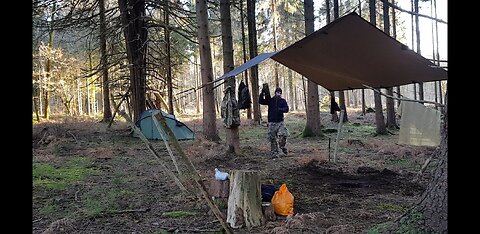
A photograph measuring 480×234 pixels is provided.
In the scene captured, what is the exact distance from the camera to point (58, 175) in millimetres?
6512

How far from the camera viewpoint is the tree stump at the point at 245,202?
3.88m

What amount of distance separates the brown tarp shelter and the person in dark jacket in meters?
1.19

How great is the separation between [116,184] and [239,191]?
2.76 meters

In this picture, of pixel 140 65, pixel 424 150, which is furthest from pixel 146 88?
pixel 424 150

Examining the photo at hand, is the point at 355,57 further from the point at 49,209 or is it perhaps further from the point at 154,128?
the point at 154,128

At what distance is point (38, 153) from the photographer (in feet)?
29.1

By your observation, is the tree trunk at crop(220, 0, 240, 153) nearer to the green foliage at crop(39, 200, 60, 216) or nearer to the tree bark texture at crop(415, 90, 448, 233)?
the green foliage at crop(39, 200, 60, 216)

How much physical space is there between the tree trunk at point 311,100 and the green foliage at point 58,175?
6939mm

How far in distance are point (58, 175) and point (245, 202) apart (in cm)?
414

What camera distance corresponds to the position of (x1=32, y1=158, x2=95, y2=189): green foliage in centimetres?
585

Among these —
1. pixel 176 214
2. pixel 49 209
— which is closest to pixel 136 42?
pixel 49 209

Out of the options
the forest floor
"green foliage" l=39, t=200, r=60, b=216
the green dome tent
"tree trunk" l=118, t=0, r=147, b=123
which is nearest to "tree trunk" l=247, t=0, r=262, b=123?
"tree trunk" l=118, t=0, r=147, b=123
